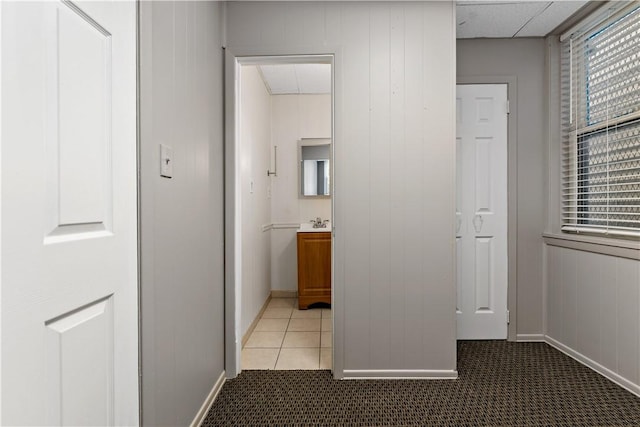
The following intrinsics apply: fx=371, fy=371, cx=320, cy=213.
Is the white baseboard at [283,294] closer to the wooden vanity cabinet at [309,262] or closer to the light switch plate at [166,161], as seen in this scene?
the wooden vanity cabinet at [309,262]

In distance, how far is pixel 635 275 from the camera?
2068 mm

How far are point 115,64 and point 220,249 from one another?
1287 mm

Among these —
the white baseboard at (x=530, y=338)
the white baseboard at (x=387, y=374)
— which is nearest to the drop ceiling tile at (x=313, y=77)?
the white baseboard at (x=387, y=374)

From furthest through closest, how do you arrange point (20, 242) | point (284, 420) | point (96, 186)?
point (284, 420), point (96, 186), point (20, 242)

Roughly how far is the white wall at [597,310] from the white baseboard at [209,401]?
7.65 feet

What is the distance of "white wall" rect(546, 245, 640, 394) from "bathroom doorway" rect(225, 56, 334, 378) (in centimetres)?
167

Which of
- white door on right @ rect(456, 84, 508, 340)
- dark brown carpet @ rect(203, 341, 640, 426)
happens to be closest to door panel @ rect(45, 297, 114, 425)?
dark brown carpet @ rect(203, 341, 640, 426)

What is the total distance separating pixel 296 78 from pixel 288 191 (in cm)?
130

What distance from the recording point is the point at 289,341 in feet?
9.70

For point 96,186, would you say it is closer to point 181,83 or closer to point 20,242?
point 20,242

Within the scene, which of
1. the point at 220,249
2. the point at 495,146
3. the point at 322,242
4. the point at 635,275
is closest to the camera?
the point at 635,275

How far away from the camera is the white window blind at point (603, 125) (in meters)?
2.19

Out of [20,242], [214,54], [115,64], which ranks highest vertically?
[214,54]

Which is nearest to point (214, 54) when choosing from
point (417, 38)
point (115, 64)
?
point (115, 64)
